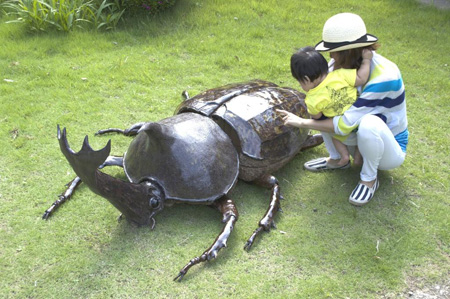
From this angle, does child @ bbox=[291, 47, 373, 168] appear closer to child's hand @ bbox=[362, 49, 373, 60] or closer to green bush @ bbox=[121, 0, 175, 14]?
child's hand @ bbox=[362, 49, 373, 60]

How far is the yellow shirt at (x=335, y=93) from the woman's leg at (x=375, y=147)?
18cm

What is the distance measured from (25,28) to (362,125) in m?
5.24

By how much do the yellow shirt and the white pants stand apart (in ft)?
0.60

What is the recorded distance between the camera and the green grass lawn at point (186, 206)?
2672mm

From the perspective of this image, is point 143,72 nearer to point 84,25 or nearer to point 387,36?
point 84,25

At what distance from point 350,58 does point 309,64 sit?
1.06 feet

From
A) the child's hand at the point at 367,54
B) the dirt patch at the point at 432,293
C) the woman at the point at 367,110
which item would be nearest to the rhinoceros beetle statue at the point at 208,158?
the woman at the point at 367,110

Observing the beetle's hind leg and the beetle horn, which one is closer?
the beetle horn

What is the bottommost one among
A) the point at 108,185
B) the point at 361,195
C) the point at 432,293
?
the point at 432,293

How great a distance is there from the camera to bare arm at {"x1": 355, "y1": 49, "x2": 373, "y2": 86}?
9.55 feet

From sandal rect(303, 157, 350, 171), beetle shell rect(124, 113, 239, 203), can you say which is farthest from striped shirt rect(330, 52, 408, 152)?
beetle shell rect(124, 113, 239, 203)

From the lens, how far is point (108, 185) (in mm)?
2564

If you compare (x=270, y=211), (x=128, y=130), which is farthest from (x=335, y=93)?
(x=128, y=130)

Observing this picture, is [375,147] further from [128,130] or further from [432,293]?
[128,130]
